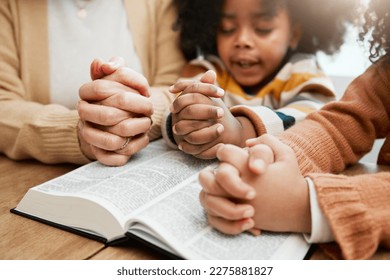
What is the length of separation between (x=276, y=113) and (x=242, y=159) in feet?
1.11

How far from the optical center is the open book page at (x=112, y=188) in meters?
0.49

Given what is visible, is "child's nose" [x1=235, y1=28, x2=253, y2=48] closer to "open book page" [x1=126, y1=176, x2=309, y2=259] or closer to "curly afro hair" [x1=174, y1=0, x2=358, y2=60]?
"curly afro hair" [x1=174, y1=0, x2=358, y2=60]

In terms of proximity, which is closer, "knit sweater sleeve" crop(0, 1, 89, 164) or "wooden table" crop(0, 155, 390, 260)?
"wooden table" crop(0, 155, 390, 260)

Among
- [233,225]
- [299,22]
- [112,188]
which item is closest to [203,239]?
[233,225]

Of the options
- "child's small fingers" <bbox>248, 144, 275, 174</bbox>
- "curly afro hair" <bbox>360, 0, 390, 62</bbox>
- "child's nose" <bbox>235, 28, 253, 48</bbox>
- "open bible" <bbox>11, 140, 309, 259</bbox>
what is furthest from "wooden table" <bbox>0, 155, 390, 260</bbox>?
"child's nose" <bbox>235, 28, 253, 48</bbox>

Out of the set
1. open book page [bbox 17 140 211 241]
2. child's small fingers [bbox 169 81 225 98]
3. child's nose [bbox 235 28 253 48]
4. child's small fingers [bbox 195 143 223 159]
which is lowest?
open book page [bbox 17 140 211 241]

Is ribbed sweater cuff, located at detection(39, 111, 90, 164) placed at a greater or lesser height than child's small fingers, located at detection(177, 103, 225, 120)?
lesser

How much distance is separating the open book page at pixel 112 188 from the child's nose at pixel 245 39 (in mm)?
392

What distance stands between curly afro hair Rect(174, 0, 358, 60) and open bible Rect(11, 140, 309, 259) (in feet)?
1.65

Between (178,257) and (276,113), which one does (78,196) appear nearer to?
(178,257)

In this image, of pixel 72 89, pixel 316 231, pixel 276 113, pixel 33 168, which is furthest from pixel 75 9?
pixel 316 231

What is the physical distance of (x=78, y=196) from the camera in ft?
1.64

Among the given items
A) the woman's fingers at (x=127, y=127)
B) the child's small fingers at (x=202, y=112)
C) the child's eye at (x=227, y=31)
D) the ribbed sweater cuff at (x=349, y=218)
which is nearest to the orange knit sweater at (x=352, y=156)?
the ribbed sweater cuff at (x=349, y=218)

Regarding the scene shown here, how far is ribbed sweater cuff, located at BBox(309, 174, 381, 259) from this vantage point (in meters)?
0.43
